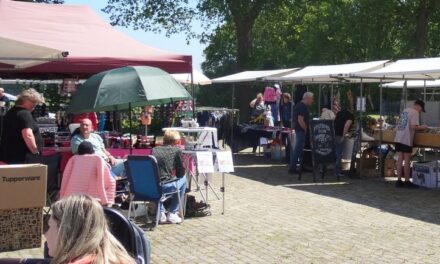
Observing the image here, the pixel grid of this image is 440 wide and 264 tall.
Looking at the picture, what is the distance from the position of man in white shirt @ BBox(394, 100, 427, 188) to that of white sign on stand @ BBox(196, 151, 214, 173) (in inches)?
176

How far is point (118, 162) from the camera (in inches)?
356

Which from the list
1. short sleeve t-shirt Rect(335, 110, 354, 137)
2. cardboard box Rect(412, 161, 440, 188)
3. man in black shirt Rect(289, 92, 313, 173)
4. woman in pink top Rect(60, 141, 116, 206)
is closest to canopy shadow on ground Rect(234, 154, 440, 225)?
cardboard box Rect(412, 161, 440, 188)

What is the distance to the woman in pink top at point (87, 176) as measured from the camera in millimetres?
7137

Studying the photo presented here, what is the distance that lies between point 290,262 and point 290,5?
22.7 meters

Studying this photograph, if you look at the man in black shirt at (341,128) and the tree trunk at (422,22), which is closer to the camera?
the man in black shirt at (341,128)

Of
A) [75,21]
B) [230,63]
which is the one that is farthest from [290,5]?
[230,63]

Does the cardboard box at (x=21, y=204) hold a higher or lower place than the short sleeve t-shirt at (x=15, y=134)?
lower

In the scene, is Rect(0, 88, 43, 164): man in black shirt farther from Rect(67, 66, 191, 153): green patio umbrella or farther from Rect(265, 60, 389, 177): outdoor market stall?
Rect(265, 60, 389, 177): outdoor market stall

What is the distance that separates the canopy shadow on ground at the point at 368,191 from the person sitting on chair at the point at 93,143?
12.1 ft

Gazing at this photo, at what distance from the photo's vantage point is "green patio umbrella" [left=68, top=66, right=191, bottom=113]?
836 centimetres

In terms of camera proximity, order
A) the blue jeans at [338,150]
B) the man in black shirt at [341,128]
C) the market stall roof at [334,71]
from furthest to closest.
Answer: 1. the market stall roof at [334,71]
2. the man in black shirt at [341,128]
3. the blue jeans at [338,150]

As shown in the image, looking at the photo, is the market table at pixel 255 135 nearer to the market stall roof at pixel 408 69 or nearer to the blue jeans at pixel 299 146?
the blue jeans at pixel 299 146

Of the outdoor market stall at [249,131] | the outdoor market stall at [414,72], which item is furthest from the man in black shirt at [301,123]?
the outdoor market stall at [249,131]

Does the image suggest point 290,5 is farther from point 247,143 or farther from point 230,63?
point 230,63
